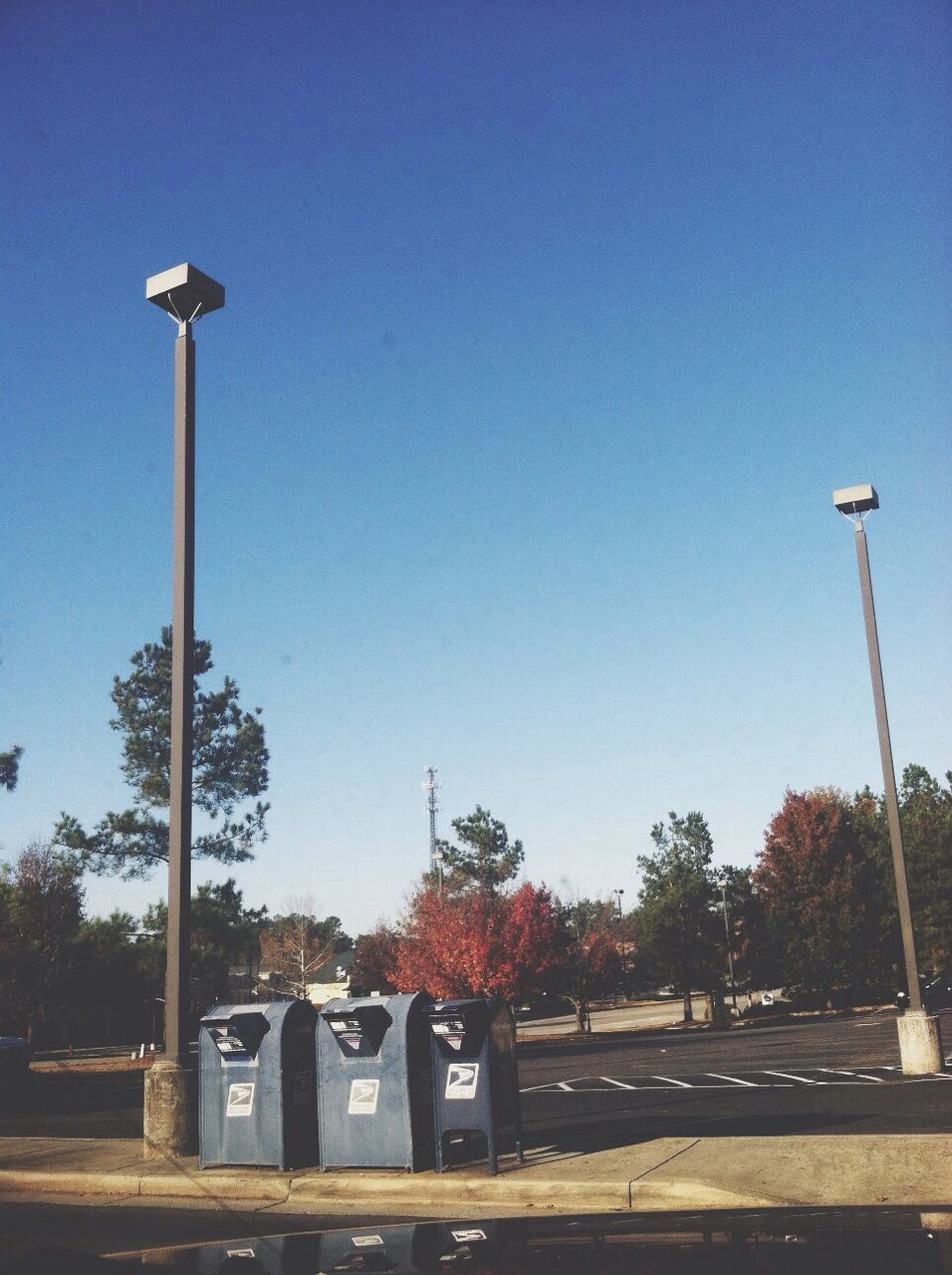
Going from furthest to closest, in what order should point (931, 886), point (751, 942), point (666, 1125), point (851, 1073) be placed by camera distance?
point (931, 886) → point (751, 942) → point (851, 1073) → point (666, 1125)

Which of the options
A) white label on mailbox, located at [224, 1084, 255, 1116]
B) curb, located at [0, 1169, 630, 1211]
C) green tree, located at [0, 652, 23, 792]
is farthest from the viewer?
green tree, located at [0, 652, 23, 792]

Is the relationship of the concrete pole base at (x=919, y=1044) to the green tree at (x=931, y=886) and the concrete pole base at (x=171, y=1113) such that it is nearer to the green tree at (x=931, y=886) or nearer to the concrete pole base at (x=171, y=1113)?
→ the concrete pole base at (x=171, y=1113)

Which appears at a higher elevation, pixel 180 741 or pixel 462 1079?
pixel 180 741

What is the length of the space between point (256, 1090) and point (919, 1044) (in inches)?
411

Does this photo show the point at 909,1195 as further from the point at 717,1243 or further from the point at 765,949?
the point at 765,949

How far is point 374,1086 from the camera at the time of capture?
9539 mm

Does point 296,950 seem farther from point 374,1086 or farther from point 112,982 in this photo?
point 374,1086

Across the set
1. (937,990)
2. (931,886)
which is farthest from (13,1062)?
(937,990)

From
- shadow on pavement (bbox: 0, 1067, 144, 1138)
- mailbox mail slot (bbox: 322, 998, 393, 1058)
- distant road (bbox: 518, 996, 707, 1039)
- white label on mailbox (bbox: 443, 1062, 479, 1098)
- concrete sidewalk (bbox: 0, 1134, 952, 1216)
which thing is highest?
mailbox mail slot (bbox: 322, 998, 393, 1058)

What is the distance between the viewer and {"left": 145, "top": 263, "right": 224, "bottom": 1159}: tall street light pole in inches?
425

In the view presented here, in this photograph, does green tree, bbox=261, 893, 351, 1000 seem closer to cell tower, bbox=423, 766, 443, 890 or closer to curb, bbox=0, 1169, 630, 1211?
cell tower, bbox=423, 766, 443, 890

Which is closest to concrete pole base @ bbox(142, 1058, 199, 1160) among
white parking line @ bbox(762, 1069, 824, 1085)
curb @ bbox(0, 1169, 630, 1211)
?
curb @ bbox(0, 1169, 630, 1211)

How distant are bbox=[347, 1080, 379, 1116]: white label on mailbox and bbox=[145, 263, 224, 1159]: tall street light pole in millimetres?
2152

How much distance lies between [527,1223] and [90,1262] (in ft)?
9.22
